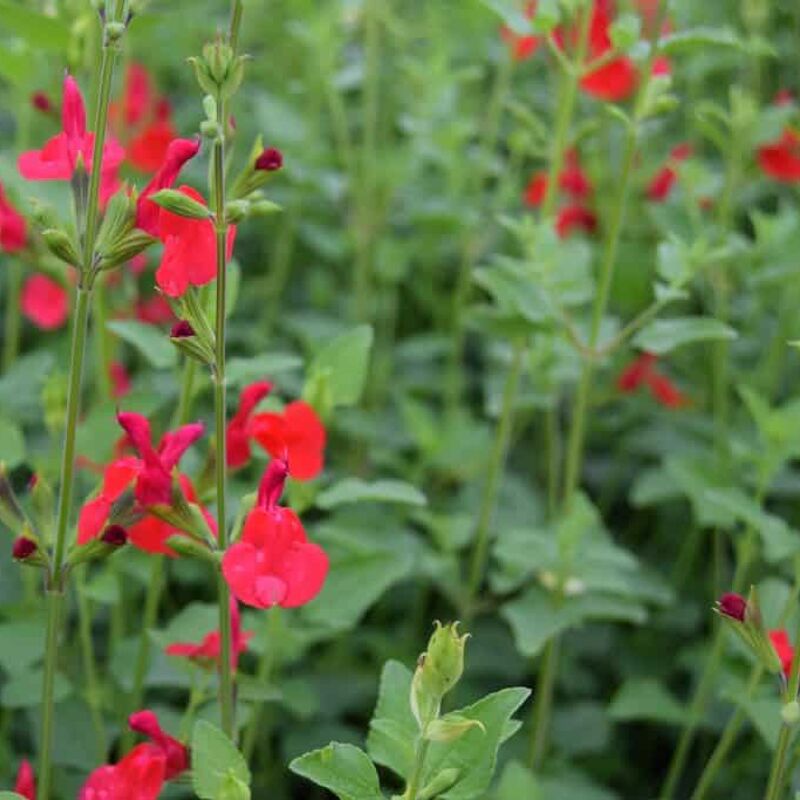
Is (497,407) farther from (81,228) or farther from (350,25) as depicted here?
(350,25)

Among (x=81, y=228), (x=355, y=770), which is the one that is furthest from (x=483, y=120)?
(x=355, y=770)

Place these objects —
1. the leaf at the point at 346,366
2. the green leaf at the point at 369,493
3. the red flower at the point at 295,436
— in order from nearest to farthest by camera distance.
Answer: the red flower at the point at 295,436 < the green leaf at the point at 369,493 < the leaf at the point at 346,366

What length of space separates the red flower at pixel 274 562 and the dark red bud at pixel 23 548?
0.16 m

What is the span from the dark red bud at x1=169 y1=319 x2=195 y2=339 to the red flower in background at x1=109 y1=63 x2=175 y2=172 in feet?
2.97

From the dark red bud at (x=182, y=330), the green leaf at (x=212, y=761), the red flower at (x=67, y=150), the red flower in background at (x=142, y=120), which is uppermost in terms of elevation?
the red flower at (x=67, y=150)

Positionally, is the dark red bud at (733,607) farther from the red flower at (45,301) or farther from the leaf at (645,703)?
the red flower at (45,301)

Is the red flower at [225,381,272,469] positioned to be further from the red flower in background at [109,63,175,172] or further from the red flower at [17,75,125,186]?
the red flower in background at [109,63,175,172]

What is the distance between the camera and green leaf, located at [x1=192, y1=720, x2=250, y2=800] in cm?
95

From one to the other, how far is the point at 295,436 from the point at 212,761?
339 mm

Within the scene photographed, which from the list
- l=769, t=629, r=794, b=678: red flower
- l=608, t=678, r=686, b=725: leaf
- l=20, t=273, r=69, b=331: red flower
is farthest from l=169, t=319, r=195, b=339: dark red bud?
l=20, t=273, r=69, b=331: red flower

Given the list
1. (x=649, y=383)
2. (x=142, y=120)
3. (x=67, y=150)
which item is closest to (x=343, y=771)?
(x=67, y=150)

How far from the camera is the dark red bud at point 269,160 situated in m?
1.02

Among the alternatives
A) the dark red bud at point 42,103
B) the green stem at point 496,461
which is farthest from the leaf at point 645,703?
the dark red bud at point 42,103

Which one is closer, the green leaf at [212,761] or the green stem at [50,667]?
the green leaf at [212,761]
